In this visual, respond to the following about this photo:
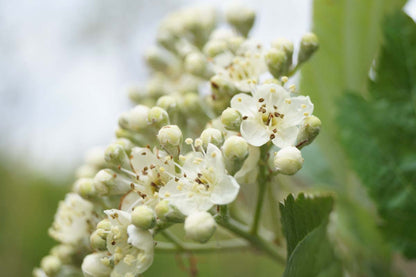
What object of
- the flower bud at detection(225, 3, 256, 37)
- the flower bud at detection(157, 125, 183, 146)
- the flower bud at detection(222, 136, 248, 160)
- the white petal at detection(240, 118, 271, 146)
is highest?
the flower bud at detection(225, 3, 256, 37)

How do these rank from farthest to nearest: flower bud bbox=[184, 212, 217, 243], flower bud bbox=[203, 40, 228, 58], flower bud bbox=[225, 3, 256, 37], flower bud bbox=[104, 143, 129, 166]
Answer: flower bud bbox=[225, 3, 256, 37]
flower bud bbox=[203, 40, 228, 58]
flower bud bbox=[104, 143, 129, 166]
flower bud bbox=[184, 212, 217, 243]

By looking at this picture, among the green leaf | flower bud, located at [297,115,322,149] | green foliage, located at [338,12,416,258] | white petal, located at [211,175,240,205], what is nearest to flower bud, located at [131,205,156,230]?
white petal, located at [211,175,240,205]

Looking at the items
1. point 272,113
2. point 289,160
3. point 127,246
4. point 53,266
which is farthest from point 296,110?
point 53,266

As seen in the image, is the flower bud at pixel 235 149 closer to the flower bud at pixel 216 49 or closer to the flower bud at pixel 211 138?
the flower bud at pixel 211 138

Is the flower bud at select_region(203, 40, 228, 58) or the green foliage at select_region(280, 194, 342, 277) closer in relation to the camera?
the green foliage at select_region(280, 194, 342, 277)

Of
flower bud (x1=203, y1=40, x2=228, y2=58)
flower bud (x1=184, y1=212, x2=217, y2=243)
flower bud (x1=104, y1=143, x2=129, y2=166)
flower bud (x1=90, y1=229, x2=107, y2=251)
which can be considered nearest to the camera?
flower bud (x1=184, y1=212, x2=217, y2=243)

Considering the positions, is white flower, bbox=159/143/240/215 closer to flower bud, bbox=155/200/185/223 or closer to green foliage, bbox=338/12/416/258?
flower bud, bbox=155/200/185/223

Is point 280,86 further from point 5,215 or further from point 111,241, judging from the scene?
point 5,215

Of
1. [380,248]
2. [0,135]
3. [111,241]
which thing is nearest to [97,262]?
[111,241]
